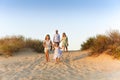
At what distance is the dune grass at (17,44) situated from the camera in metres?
24.0

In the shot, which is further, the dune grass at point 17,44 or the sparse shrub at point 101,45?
the dune grass at point 17,44

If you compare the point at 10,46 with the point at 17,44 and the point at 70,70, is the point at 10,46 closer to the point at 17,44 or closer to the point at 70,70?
the point at 17,44

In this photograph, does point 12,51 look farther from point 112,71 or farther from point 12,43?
point 112,71

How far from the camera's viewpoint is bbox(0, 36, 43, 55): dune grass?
24.0 m

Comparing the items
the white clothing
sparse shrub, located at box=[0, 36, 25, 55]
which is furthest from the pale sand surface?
sparse shrub, located at box=[0, 36, 25, 55]

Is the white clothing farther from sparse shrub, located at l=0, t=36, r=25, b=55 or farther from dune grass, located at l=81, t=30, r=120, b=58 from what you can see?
sparse shrub, located at l=0, t=36, r=25, b=55

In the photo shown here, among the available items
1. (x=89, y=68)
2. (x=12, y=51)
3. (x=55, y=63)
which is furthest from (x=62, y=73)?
(x=12, y=51)

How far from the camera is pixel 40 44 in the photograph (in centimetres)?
2883

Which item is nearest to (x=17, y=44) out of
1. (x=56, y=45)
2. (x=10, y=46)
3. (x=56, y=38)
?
(x=10, y=46)

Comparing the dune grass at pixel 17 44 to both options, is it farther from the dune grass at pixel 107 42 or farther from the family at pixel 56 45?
the dune grass at pixel 107 42

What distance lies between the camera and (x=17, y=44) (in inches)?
1014

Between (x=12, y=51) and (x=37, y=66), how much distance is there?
255 inches

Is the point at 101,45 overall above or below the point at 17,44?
below

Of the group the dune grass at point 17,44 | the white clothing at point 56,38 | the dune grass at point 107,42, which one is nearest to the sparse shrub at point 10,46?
the dune grass at point 17,44
